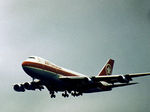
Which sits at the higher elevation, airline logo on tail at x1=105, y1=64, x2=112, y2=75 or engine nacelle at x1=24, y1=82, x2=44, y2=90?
airline logo on tail at x1=105, y1=64, x2=112, y2=75

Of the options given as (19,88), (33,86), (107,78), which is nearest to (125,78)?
(107,78)

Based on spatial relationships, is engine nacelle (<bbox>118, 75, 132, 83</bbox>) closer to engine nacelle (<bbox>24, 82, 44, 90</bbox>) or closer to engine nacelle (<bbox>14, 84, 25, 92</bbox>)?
engine nacelle (<bbox>24, 82, 44, 90</bbox>)

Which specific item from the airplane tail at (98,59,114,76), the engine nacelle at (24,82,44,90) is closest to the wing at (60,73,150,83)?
the engine nacelle at (24,82,44,90)

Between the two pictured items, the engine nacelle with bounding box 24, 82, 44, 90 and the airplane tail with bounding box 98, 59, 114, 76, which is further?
the airplane tail with bounding box 98, 59, 114, 76

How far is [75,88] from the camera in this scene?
3349 inches

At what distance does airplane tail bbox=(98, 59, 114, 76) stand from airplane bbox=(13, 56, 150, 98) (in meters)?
9.18

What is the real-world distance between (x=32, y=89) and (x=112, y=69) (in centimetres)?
2634

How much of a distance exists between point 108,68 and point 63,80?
23.9 meters

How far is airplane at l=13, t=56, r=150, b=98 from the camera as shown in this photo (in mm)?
78250

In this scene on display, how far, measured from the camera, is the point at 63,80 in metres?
81.9

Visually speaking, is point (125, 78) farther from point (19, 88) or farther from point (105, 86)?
point (19, 88)

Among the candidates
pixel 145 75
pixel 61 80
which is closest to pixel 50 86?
pixel 61 80

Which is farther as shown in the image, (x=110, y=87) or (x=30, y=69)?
(x=110, y=87)

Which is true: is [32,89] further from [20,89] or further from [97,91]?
[97,91]
